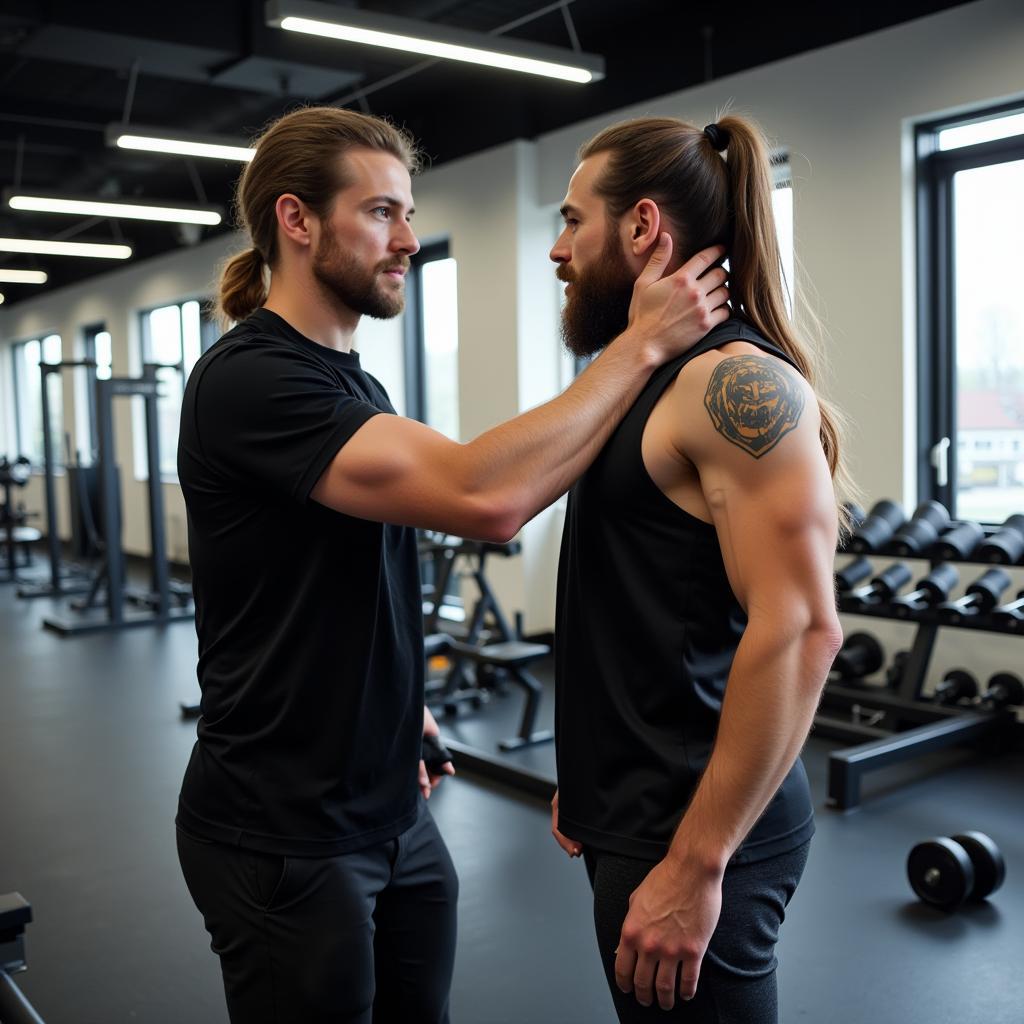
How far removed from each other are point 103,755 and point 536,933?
214 centimetres

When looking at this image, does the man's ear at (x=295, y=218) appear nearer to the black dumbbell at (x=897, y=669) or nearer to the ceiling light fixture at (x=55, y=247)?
the black dumbbell at (x=897, y=669)

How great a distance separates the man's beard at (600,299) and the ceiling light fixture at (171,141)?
13.5ft

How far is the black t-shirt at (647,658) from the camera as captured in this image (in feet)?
3.35

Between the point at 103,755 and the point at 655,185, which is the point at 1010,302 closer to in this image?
the point at 655,185

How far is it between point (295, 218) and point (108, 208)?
17.9 ft

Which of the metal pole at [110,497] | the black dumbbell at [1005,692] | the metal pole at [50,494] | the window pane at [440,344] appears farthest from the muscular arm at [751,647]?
the metal pole at [50,494]

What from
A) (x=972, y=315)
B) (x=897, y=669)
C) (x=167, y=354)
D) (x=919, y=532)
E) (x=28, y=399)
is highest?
(x=167, y=354)

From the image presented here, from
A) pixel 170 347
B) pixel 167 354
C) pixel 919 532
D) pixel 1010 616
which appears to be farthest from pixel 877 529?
pixel 167 354

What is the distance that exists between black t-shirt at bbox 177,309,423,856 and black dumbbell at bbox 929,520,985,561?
2.80 metres

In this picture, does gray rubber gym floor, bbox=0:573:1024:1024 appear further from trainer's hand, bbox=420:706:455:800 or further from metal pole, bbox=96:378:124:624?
metal pole, bbox=96:378:124:624

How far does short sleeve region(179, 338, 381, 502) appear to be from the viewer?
1104 mm

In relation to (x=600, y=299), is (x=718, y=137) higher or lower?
higher

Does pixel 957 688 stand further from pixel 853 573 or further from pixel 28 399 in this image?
pixel 28 399

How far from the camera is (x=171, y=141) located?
500cm
